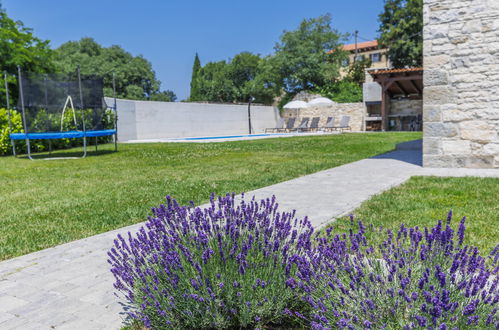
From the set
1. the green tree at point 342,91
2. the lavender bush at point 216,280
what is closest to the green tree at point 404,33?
the green tree at point 342,91

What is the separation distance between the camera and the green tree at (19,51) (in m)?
15.4

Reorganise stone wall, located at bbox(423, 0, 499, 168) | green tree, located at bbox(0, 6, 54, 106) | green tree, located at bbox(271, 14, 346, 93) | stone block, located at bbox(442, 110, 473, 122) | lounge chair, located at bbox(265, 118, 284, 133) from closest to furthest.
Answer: stone wall, located at bbox(423, 0, 499, 168) → stone block, located at bbox(442, 110, 473, 122) → green tree, located at bbox(0, 6, 54, 106) → lounge chair, located at bbox(265, 118, 284, 133) → green tree, located at bbox(271, 14, 346, 93)

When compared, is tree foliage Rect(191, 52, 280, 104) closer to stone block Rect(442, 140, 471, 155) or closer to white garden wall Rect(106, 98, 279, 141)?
white garden wall Rect(106, 98, 279, 141)

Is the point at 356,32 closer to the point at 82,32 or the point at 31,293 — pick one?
the point at 82,32

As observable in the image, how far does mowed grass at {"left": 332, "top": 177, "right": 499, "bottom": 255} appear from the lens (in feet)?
10.5

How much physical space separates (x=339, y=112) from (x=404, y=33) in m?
11.4

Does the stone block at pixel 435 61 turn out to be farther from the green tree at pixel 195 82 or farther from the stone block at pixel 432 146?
the green tree at pixel 195 82

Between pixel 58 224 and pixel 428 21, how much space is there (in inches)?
258

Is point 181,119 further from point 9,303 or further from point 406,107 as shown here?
point 9,303

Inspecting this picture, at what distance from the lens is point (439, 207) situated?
4.04 meters

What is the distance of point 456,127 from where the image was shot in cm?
673

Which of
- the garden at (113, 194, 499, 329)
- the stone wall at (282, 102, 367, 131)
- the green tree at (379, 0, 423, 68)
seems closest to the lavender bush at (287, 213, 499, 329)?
the garden at (113, 194, 499, 329)

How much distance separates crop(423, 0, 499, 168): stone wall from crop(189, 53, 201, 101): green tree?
4895cm

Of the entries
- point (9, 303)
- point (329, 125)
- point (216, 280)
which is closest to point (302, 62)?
point (329, 125)
